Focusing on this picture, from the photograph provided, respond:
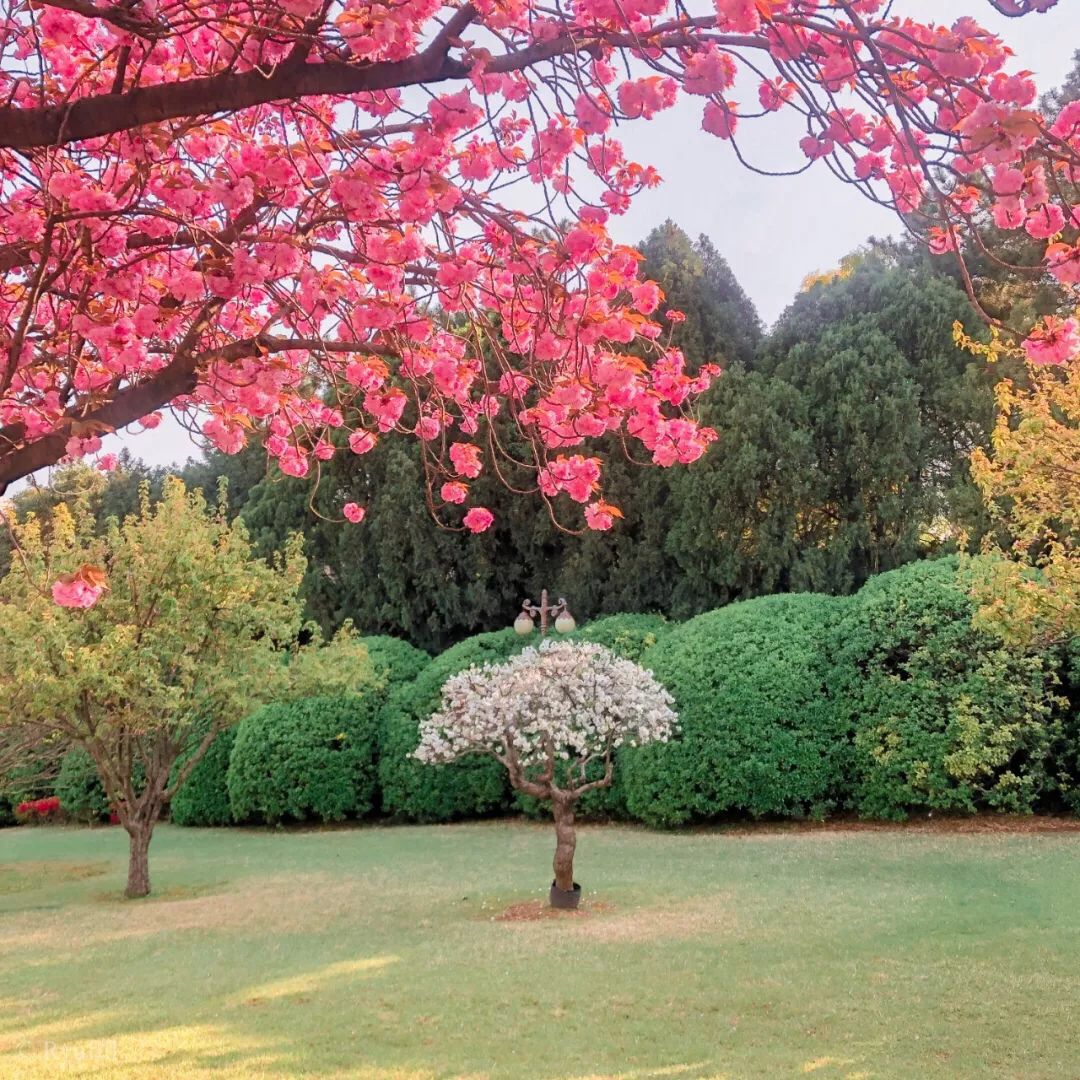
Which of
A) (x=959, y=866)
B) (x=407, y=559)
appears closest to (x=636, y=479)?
(x=407, y=559)

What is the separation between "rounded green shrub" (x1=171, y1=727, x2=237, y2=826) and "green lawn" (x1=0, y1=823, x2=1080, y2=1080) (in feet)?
15.4

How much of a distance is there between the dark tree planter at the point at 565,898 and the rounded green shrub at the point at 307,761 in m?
6.82

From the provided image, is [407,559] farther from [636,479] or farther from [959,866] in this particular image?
[959,866]

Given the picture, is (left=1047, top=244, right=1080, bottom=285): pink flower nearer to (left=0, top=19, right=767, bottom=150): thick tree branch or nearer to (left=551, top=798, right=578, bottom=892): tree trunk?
A: (left=0, top=19, right=767, bottom=150): thick tree branch

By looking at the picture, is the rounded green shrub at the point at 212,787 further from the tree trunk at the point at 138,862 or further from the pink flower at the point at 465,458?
the pink flower at the point at 465,458

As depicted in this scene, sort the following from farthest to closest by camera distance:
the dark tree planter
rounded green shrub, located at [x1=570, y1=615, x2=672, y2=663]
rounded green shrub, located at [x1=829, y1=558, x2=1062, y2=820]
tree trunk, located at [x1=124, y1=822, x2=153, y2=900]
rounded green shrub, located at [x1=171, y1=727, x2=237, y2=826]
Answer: rounded green shrub, located at [x1=171, y1=727, x2=237, y2=826] < rounded green shrub, located at [x1=570, y1=615, x2=672, y2=663] < rounded green shrub, located at [x1=829, y1=558, x2=1062, y2=820] < tree trunk, located at [x1=124, y1=822, x2=153, y2=900] < the dark tree planter

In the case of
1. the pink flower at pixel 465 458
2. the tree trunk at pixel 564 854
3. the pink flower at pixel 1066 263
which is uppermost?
the pink flower at pixel 1066 263

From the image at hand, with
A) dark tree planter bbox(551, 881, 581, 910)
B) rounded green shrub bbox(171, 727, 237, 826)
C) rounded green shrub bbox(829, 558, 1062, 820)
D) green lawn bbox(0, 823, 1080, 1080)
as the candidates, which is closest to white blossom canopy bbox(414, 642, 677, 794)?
dark tree planter bbox(551, 881, 581, 910)

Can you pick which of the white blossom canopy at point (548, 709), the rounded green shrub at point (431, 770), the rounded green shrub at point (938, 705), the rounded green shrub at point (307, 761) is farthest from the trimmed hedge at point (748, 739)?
the rounded green shrub at point (307, 761)

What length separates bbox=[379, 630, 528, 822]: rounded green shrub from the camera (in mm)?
13336

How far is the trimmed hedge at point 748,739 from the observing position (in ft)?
36.6

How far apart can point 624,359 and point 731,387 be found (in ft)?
38.5

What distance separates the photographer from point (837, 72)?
111 inches

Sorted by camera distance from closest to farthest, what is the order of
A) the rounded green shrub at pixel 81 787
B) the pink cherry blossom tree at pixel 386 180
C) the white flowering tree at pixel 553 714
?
the pink cherry blossom tree at pixel 386 180 < the white flowering tree at pixel 553 714 < the rounded green shrub at pixel 81 787
